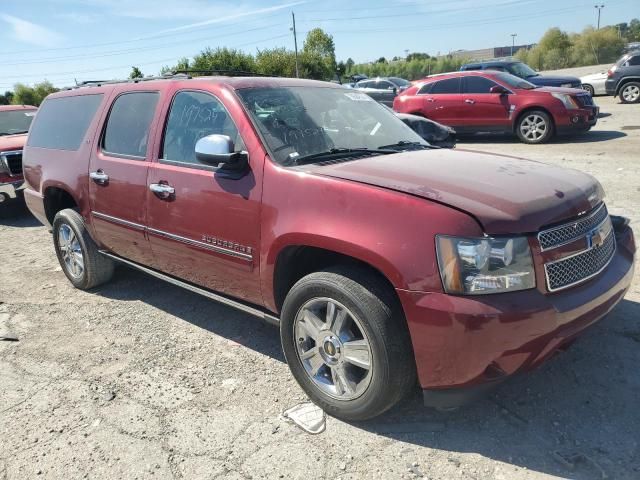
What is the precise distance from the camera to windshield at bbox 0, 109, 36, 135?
9945 millimetres

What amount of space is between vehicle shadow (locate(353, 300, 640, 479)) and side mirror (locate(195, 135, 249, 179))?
162cm

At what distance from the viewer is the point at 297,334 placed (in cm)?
302

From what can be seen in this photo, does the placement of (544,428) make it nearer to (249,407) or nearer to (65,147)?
(249,407)

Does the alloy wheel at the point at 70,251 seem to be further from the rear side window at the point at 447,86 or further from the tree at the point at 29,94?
the tree at the point at 29,94

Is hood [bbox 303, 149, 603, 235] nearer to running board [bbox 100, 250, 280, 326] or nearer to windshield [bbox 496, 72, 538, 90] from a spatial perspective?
running board [bbox 100, 250, 280, 326]

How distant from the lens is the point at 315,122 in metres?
3.52

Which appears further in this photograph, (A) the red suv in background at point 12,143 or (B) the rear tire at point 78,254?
(A) the red suv in background at point 12,143

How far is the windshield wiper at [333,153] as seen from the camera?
3.17 meters

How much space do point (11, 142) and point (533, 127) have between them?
10554 mm

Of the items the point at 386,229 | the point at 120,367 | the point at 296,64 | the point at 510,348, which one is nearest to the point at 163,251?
the point at 120,367

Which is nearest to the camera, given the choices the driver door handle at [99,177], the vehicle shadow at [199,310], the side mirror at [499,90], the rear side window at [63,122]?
the vehicle shadow at [199,310]

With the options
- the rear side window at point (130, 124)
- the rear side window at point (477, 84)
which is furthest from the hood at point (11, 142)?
the rear side window at point (477, 84)

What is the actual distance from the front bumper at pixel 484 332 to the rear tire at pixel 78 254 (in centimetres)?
342

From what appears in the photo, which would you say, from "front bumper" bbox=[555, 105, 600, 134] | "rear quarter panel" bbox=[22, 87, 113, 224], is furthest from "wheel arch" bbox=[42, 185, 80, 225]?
"front bumper" bbox=[555, 105, 600, 134]
